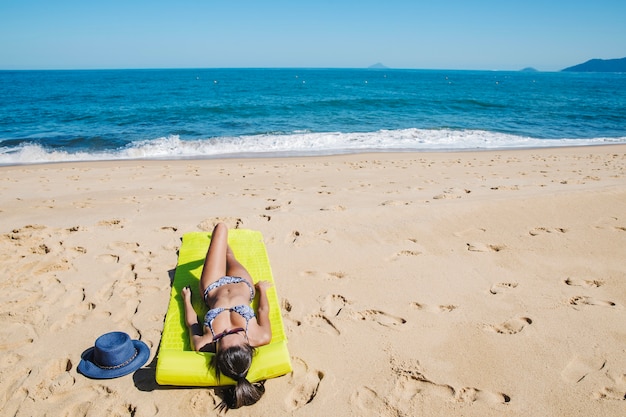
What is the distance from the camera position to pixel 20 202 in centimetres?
673

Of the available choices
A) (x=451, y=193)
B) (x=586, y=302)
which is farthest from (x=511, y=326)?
(x=451, y=193)

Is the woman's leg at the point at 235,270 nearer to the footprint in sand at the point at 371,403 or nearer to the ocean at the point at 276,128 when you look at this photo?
the footprint in sand at the point at 371,403

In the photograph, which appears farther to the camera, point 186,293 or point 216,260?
point 216,260

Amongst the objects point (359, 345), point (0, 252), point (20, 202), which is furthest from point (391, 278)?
point (20, 202)

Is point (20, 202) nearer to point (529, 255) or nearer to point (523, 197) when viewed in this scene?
point (529, 255)

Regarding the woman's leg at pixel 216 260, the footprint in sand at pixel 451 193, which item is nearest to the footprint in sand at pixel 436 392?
the woman's leg at pixel 216 260

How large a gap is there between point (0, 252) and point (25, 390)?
273 cm

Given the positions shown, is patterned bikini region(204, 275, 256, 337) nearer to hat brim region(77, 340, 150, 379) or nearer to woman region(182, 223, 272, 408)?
woman region(182, 223, 272, 408)

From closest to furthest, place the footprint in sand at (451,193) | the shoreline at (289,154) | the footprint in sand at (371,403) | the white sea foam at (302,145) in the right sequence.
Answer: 1. the footprint in sand at (371,403)
2. the footprint in sand at (451,193)
3. the shoreline at (289,154)
4. the white sea foam at (302,145)

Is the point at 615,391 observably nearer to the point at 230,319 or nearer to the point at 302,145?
the point at 230,319

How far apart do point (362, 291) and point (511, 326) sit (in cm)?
139

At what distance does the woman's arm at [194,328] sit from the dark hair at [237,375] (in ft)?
1.00

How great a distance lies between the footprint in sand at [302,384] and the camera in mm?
2732

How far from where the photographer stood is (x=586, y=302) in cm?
375
